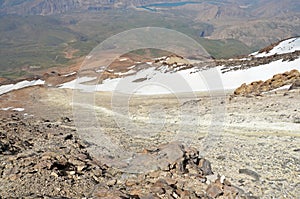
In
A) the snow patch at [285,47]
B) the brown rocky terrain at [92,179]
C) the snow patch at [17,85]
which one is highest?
the snow patch at [285,47]

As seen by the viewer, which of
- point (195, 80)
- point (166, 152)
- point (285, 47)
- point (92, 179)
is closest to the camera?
point (92, 179)

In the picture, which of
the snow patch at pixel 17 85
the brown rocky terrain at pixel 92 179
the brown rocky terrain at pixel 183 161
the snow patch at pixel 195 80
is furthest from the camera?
the snow patch at pixel 17 85

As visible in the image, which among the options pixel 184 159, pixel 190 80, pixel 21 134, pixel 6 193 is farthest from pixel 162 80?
pixel 6 193

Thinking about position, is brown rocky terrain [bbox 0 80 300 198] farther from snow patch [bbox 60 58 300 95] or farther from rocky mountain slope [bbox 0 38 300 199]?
snow patch [bbox 60 58 300 95]

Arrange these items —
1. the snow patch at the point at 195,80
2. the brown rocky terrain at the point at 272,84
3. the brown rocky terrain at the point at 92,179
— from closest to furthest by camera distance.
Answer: the brown rocky terrain at the point at 92,179
the brown rocky terrain at the point at 272,84
the snow patch at the point at 195,80

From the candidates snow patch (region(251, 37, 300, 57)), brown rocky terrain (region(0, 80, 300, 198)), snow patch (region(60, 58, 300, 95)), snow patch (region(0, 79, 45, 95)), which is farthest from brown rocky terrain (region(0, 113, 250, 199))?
snow patch (region(0, 79, 45, 95))

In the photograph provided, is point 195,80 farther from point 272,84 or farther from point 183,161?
point 183,161

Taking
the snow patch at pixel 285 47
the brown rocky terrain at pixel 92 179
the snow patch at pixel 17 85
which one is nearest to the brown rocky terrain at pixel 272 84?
the brown rocky terrain at pixel 92 179

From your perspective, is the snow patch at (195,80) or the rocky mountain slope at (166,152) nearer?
the rocky mountain slope at (166,152)

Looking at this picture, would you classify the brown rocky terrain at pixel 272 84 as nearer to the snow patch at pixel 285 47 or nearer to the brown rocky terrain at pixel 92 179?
the brown rocky terrain at pixel 92 179

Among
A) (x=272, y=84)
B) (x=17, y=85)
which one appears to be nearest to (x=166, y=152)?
(x=272, y=84)

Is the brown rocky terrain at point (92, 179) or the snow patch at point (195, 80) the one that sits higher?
the snow patch at point (195, 80)

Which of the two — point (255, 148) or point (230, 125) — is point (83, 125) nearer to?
point (230, 125)
